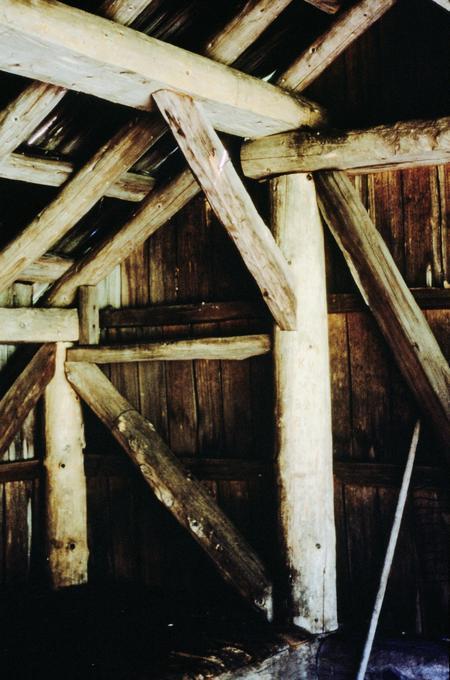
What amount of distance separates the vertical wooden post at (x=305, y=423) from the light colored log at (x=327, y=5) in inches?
28.9

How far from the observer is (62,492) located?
4355mm

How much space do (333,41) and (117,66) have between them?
1.09m

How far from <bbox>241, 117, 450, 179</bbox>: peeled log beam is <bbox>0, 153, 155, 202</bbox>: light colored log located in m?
0.75

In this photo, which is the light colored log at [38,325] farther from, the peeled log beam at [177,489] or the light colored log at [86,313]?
the peeled log beam at [177,489]

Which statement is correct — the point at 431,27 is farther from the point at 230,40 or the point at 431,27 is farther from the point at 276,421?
the point at 276,421

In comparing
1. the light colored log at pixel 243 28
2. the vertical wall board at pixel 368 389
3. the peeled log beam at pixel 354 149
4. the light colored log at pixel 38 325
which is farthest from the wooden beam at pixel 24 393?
A: the light colored log at pixel 243 28

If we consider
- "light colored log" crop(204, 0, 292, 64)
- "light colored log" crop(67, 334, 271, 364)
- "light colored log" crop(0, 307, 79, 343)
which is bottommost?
"light colored log" crop(67, 334, 271, 364)

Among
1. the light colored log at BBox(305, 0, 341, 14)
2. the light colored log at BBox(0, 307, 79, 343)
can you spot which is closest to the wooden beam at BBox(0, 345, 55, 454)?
the light colored log at BBox(0, 307, 79, 343)

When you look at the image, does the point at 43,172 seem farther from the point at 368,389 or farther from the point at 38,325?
the point at 368,389

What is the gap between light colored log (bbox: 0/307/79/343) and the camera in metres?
3.98

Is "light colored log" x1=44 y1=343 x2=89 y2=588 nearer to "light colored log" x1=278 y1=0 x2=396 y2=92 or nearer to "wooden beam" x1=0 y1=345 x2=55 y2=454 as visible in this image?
"wooden beam" x1=0 y1=345 x2=55 y2=454

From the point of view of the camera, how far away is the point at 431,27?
346cm

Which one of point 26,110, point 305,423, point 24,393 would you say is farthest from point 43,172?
point 305,423

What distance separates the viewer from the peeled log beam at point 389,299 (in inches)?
127
